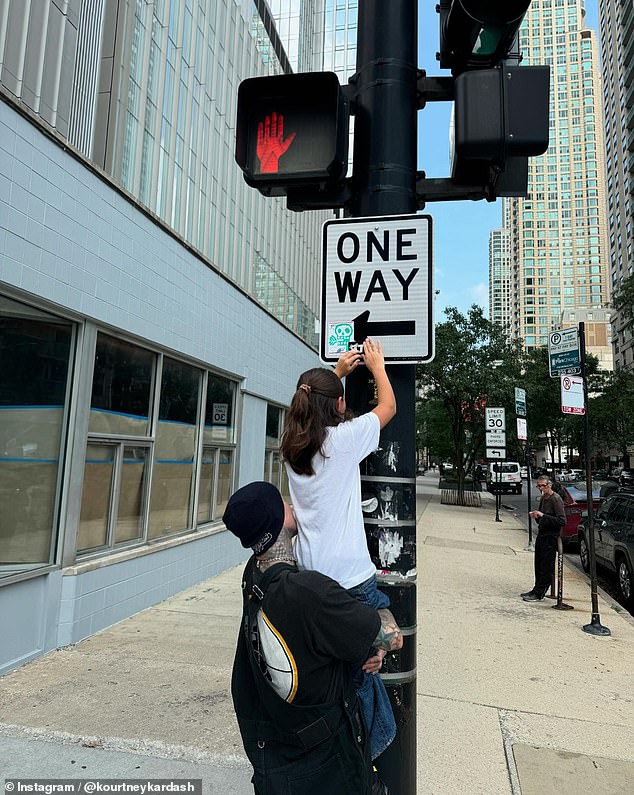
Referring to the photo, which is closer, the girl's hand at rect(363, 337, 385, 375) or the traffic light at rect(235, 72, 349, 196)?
the girl's hand at rect(363, 337, 385, 375)

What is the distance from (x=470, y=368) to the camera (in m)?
24.5

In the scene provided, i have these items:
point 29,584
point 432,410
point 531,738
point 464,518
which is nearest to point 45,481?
point 29,584

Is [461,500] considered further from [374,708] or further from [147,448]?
[374,708]

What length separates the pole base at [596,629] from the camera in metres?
6.79

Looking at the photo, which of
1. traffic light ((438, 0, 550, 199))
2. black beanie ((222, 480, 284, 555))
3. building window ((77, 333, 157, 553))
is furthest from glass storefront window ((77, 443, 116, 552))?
traffic light ((438, 0, 550, 199))

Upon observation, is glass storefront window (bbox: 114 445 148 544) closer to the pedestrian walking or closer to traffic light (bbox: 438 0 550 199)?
the pedestrian walking

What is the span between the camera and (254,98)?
2.58 m

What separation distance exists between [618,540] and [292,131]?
9228 millimetres

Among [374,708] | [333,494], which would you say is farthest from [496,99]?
[374,708]

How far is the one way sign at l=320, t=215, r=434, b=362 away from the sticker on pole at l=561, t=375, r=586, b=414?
6.66 m

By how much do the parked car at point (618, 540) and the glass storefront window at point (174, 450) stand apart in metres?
6.91

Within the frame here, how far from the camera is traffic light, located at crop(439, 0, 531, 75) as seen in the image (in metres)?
2.30

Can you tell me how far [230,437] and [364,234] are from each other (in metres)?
7.60

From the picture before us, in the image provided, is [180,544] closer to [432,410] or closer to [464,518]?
[464,518]
